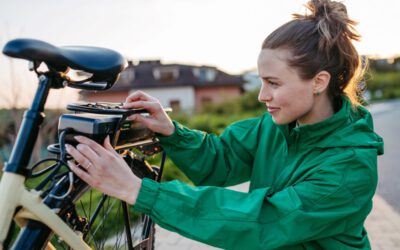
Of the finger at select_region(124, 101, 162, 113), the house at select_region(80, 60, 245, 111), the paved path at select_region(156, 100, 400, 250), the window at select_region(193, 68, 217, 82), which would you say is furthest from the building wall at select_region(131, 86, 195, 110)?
the finger at select_region(124, 101, 162, 113)

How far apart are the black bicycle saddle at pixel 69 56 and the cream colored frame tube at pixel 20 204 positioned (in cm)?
31

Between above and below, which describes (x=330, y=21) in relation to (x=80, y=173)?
above

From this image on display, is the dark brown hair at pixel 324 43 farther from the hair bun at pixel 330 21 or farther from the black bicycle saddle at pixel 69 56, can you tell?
the black bicycle saddle at pixel 69 56

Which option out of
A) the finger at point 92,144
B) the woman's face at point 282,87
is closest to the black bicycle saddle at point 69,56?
the finger at point 92,144

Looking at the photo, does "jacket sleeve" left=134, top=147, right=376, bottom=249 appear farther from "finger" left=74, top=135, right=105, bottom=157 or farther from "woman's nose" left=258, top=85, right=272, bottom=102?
"woman's nose" left=258, top=85, right=272, bottom=102

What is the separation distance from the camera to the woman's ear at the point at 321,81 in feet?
5.37

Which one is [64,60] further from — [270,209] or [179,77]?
[179,77]

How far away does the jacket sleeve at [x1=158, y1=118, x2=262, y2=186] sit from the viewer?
1907 millimetres

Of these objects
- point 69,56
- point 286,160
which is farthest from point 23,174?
point 286,160

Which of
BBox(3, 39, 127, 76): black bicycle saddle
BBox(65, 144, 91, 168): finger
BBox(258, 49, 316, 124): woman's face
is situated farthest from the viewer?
BBox(258, 49, 316, 124): woman's face

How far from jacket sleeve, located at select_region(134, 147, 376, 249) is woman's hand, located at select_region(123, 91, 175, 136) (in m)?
0.43

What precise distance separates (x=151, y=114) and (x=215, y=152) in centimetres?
40

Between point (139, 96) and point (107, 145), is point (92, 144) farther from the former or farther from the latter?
point (139, 96)

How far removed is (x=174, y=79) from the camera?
40844mm
